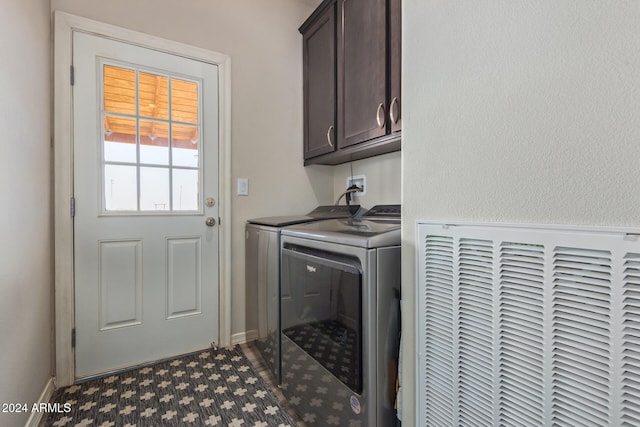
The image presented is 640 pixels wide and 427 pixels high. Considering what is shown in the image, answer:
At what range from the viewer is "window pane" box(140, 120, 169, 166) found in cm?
177

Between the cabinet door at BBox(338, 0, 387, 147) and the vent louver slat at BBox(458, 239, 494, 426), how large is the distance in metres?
Result: 0.99

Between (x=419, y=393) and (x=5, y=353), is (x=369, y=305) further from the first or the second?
(x=5, y=353)

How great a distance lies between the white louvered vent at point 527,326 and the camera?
1.60 feet

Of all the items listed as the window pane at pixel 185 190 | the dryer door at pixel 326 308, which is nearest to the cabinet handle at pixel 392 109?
the dryer door at pixel 326 308

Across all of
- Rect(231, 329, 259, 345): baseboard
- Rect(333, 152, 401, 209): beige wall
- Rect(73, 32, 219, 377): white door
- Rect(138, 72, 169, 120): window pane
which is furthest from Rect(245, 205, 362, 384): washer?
Rect(138, 72, 169, 120): window pane

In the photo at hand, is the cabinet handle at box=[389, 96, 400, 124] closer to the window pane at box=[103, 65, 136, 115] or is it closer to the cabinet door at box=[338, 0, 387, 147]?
the cabinet door at box=[338, 0, 387, 147]

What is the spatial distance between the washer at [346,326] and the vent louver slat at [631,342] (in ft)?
1.75

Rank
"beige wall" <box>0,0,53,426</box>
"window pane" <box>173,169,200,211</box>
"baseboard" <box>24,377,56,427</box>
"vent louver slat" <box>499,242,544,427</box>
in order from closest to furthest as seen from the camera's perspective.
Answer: "vent louver slat" <box>499,242,544,427</box> < "beige wall" <box>0,0,53,426</box> < "baseboard" <box>24,377,56,427</box> < "window pane" <box>173,169,200,211</box>

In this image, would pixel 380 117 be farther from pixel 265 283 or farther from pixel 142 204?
pixel 142 204

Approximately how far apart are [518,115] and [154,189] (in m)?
1.90

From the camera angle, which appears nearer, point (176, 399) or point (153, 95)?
point (176, 399)

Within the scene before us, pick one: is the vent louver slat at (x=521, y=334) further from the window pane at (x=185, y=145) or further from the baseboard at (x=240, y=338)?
the window pane at (x=185, y=145)

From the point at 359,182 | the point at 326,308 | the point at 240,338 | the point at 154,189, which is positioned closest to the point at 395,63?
the point at 359,182

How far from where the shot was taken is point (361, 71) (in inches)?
64.7
